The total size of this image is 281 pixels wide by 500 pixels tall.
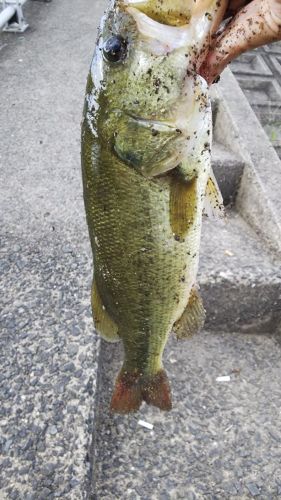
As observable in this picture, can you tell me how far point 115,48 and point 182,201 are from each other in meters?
0.52

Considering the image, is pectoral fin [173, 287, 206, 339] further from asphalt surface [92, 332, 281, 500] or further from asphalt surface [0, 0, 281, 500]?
asphalt surface [92, 332, 281, 500]

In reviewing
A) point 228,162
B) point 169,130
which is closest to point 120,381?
point 169,130

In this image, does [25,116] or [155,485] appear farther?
[25,116]

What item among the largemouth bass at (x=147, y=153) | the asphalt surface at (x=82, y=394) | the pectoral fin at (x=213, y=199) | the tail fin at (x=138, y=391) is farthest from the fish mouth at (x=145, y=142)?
the asphalt surface at (x=82, y=394)

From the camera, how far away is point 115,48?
1.55m

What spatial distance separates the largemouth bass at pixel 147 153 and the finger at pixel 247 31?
0.16ft

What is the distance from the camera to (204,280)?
2896mm

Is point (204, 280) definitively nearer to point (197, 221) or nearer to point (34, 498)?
point (197, 221)

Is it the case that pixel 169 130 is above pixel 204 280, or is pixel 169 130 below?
above

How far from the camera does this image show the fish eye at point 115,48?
5.07 ft

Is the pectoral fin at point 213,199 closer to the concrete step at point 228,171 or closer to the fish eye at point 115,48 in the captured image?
the fish eye at point 115,48

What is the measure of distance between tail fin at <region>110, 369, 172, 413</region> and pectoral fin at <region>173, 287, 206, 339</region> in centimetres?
21

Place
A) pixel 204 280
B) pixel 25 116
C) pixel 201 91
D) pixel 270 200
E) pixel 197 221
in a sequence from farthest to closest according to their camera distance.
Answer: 1. pixel 25 116
2. pixel 270 200
3. pixel 204 280
4. pixel 197 221
5. pixel 201 91

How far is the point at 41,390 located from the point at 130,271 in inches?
30.6
